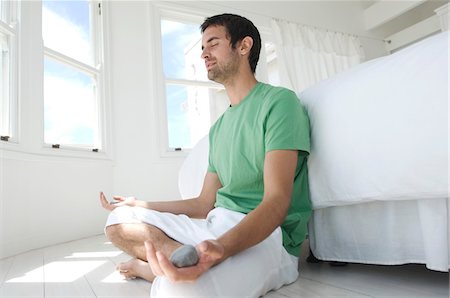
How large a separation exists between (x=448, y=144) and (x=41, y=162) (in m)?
2.30

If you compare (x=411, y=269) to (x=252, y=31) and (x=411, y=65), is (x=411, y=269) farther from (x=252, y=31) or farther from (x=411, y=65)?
(x=252, y=31)

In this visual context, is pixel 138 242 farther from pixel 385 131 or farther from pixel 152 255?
pixel 385 131

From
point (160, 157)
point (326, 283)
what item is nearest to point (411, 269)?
point (326, 283)

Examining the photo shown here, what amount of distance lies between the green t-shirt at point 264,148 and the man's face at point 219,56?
→ 164mm

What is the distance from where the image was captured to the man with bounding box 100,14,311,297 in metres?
0.82

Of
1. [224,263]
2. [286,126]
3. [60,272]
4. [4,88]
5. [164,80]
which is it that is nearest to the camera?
[224,263]

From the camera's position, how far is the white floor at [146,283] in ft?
3.19

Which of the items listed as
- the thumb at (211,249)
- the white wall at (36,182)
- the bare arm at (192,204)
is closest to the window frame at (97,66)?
the white wall at (36,182)

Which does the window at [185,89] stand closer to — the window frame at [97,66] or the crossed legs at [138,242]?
the window frame at [97,66]

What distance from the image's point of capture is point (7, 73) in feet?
7.36

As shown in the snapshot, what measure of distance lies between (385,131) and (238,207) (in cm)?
48

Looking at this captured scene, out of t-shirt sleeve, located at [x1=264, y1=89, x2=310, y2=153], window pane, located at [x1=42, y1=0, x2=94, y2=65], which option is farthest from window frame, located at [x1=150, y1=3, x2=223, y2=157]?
t-shirt sleeve, located at [x1=264, y1=89, x2=310, y2=153]

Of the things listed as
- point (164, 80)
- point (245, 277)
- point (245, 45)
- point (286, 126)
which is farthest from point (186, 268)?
point (164, 80)

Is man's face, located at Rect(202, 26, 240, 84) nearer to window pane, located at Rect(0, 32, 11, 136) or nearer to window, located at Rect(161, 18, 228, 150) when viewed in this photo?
window pane, located at Rect(0, 32, 11, 136)
